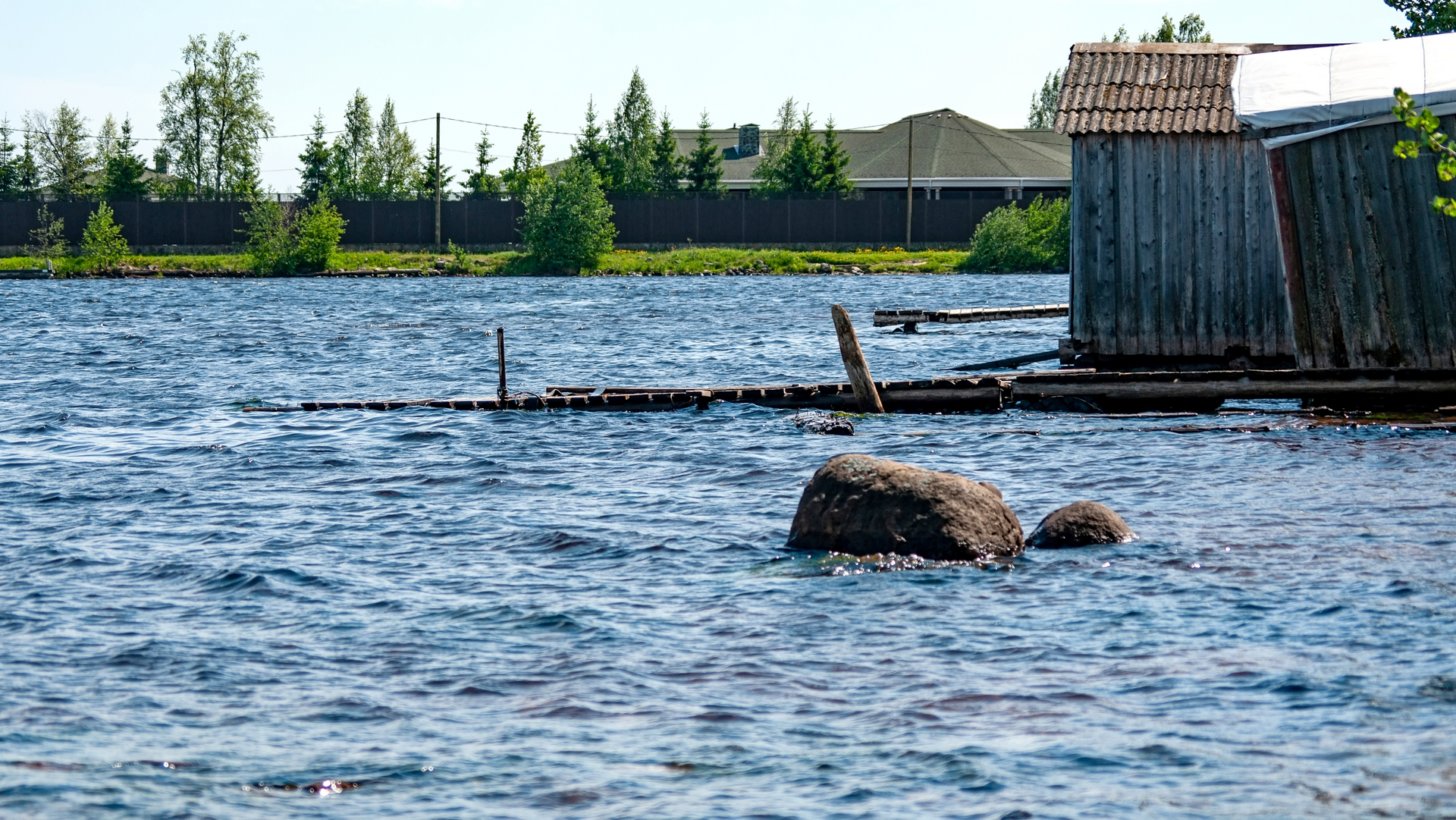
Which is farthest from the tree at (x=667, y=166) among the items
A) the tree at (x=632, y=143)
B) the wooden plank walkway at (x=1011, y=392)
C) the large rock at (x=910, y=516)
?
the large rock at (x=910, y=516)

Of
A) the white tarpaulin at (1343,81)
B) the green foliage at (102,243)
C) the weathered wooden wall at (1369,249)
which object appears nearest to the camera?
the white tarpaulin at (1343,81)

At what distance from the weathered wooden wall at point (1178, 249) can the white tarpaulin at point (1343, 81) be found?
1.30 meters

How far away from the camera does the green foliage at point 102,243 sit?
224 ft

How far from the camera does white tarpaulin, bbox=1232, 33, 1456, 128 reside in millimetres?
16922

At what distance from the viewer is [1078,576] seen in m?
11.2

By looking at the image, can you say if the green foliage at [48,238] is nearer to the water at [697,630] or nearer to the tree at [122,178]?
the tree at [122,178]

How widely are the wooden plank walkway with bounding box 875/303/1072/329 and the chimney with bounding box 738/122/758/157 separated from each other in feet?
163

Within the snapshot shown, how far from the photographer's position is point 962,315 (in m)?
36.1

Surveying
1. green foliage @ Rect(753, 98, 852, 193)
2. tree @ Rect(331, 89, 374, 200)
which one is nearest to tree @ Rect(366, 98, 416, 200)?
tree @ Rect(331, 89, 374, 200)

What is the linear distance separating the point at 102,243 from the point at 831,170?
32651 millimetres

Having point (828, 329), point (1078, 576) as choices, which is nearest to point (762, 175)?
point (828, 329)

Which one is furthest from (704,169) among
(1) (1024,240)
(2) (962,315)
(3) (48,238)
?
(2) (962,315)

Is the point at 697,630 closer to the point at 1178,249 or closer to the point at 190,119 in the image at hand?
the point at 1178,249

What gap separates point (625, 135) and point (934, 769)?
76113 mm
